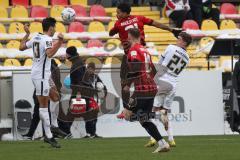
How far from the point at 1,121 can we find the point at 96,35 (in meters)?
6.08

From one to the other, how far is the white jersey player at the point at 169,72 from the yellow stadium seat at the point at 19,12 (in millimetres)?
10851

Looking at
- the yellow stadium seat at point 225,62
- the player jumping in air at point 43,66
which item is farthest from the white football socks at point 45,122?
the yellow stadium seat at point 225,62

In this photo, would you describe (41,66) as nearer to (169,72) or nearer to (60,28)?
(169,72)

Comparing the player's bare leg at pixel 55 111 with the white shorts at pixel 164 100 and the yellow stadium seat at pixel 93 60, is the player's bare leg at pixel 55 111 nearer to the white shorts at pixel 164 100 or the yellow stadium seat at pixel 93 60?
the yellow stadium seat at pixel 93 60

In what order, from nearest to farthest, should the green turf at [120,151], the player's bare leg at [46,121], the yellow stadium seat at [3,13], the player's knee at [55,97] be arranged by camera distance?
the green turf at [120,151] → the player's bare leg at [46,121] → the player's knee at [55,97] → the yellow stadium seat at [3,13]

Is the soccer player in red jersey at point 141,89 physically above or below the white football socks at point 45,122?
above

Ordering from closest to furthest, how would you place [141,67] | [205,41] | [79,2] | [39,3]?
[141,67] < [205,41] < [39,3] < [79,2]

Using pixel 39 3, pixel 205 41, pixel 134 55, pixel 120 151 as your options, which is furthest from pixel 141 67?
pixel 39 3

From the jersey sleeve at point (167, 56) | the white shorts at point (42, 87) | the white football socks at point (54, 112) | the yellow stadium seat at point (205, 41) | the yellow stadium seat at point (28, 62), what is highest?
the jersey sleeve at point (167, 56)

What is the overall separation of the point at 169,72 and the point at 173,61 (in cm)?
26

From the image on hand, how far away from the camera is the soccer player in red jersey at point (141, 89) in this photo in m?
14.1

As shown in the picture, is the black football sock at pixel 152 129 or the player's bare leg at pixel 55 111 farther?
the player's bare leg at pixel 55 111

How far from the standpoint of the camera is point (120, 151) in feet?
48.6

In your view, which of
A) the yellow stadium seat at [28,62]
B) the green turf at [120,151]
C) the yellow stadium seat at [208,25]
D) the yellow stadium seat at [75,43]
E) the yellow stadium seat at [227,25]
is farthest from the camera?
the yellow stadium seat at [227,25]
